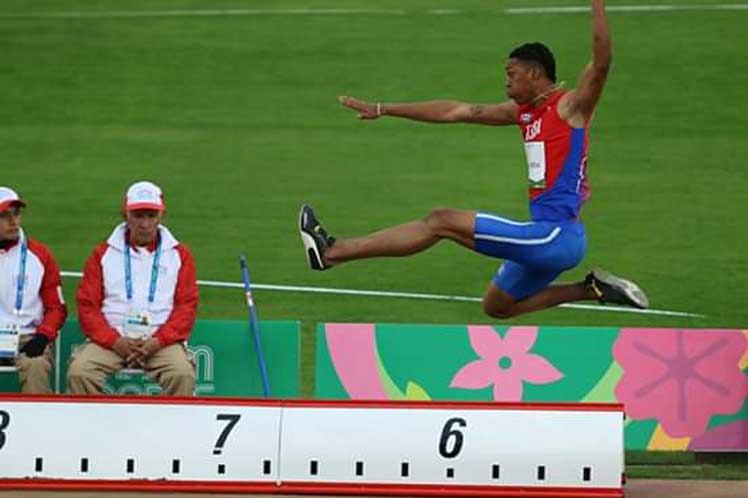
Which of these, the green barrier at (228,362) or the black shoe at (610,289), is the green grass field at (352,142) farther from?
the black shoe at (610,289)


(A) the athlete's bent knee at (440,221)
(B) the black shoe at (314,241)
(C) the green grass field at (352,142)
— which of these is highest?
(C) the green grass field at (352,142)

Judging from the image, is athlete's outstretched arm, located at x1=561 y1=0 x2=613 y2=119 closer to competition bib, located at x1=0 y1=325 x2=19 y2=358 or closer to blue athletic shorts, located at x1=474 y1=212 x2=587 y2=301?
blue athletic shorts, located at x1=474 y1=212 x2=587 y2=301

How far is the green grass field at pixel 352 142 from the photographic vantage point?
803 inches

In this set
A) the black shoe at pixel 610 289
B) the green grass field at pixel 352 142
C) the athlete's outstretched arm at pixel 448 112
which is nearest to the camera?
the athlete's outstretched arm at pixel 448 112

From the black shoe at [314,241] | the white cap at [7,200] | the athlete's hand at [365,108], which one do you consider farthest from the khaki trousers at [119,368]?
the athlete's hand at [365,108]

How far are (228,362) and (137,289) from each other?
2.55 feet

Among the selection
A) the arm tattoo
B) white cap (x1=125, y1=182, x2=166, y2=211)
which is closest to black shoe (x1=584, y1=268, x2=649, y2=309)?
the arm tattoo

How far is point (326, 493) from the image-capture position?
515 inches

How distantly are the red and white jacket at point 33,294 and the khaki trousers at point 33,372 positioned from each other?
0.16 m

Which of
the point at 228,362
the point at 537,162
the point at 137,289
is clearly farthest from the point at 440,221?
the point at 137,289

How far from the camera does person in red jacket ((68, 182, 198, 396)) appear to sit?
1426 centimetres

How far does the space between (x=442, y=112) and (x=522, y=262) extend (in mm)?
1105

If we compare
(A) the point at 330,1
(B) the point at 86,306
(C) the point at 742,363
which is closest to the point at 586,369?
(C) the point at 742,363

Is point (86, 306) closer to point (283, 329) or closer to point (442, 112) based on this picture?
point (283, 329)
